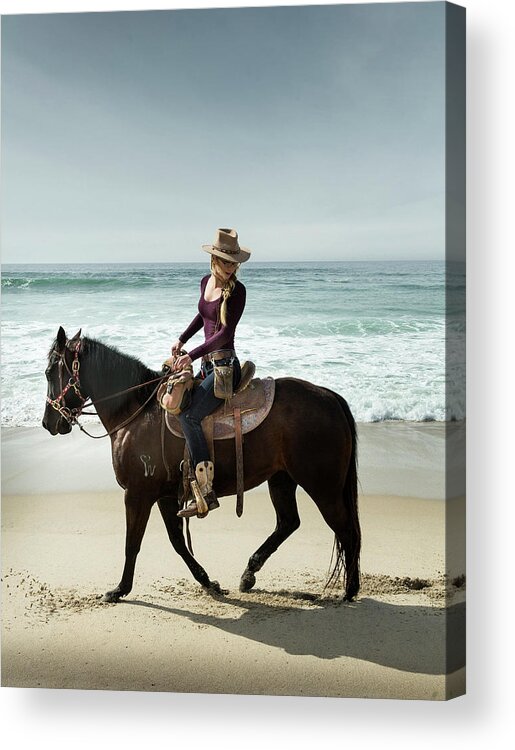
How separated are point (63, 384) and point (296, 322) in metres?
2.02

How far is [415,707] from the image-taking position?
4836mm

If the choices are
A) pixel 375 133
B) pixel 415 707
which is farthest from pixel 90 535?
pixel 375 133

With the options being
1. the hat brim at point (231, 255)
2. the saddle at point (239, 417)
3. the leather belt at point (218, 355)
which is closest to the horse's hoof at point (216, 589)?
the saddle at point (239, 417)

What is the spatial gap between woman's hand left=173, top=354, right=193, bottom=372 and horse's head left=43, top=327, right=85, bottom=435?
56 centimetres

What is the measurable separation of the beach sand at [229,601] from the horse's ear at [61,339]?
2.94ft

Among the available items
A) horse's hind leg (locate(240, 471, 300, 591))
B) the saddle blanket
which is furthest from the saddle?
horse's hind leg (locate(240, 471, 300, 591))

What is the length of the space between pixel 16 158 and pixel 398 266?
2407 millimetres

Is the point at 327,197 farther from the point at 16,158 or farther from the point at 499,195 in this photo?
the point at 16,158

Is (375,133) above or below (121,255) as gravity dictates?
above

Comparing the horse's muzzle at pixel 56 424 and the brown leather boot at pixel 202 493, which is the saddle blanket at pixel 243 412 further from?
the horse's muzzle at pixel 56 424

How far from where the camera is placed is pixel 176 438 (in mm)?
4957

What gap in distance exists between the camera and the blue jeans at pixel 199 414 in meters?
4.84

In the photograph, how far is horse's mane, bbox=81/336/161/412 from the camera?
4.97 m

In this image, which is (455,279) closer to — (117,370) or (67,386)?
(117,370)
